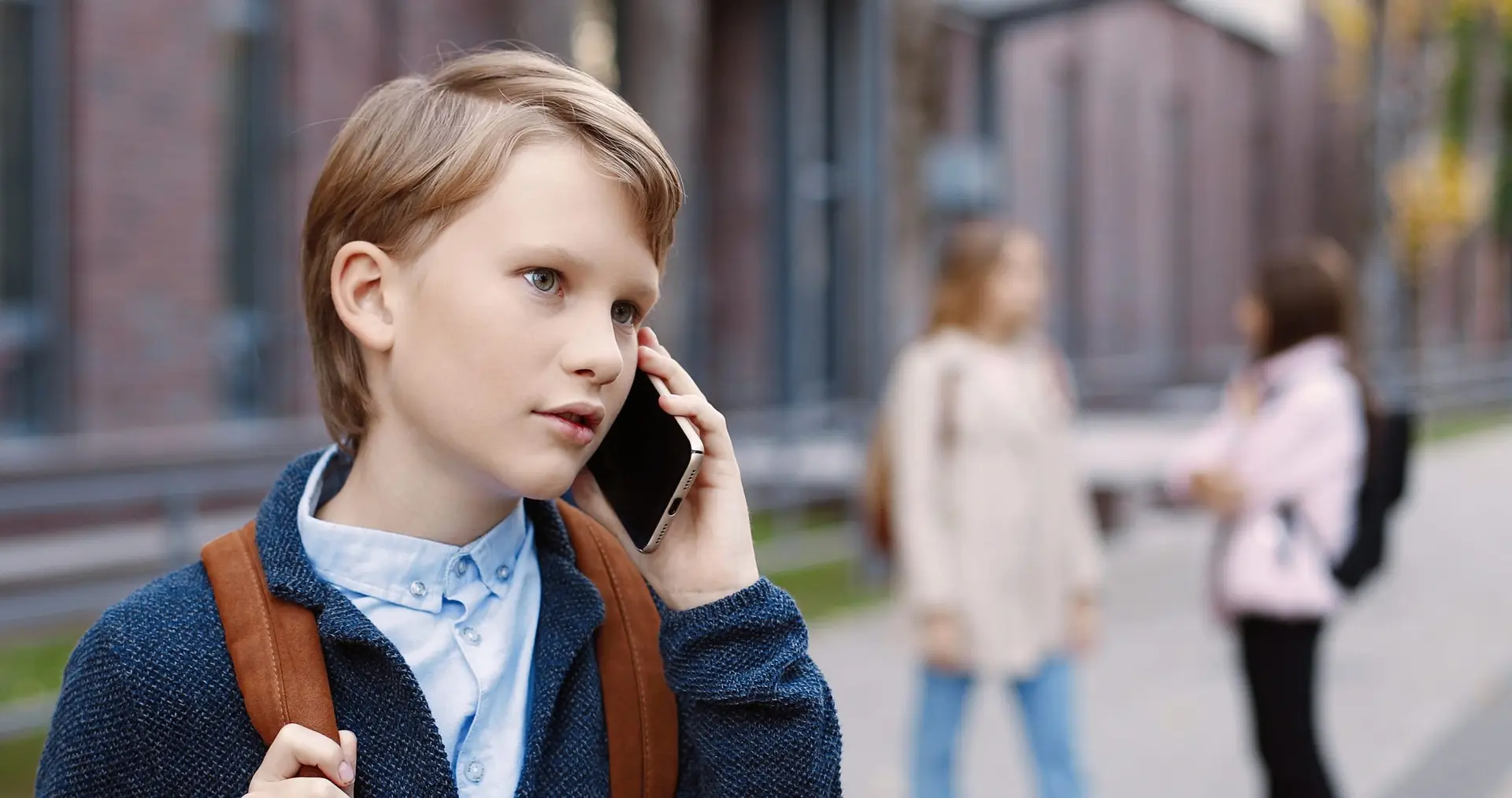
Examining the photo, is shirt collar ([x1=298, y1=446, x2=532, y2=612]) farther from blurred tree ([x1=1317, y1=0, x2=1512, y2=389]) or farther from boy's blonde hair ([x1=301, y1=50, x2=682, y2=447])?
blurred tree ([x1=1317, y1=0, x2=1512, y2=389])

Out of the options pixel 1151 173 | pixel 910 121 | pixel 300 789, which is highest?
pixel 1151 173

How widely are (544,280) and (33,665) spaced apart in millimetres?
6361

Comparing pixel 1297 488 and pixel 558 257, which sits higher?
pixel 558 257

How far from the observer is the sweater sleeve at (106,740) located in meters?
1.18

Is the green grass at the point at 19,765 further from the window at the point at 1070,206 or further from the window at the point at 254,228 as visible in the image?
the window at the point at 1070,206

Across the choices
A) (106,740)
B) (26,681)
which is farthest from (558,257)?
(26,681)

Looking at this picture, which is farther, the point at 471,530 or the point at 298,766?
the point at 471,530

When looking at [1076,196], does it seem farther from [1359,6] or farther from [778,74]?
[778,74]

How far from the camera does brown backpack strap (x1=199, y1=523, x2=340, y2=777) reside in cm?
117

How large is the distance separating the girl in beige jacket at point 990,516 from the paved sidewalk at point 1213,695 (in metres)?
1.18

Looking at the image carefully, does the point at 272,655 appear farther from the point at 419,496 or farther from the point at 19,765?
the point at 19,765

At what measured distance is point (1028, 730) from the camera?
4301 mm

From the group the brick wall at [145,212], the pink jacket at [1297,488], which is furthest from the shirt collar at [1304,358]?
the brick wall at [145,212]

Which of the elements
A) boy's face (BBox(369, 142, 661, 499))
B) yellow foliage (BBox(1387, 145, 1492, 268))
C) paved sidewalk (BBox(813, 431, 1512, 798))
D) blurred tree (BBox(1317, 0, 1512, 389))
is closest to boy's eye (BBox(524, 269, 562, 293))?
→ boy's face (BBox(369, 142, 661, 499))
